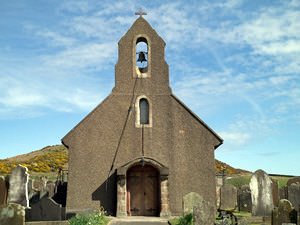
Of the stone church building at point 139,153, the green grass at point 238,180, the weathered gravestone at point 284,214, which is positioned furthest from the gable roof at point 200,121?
the green grass at point 238,180

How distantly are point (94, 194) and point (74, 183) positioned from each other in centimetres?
129

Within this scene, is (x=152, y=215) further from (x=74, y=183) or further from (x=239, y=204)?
(x=239, y=204)

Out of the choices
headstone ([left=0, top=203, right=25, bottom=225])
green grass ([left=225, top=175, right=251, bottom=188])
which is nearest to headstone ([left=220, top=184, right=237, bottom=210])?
headstone ([left=0, top=203, right=25, bottom=225])

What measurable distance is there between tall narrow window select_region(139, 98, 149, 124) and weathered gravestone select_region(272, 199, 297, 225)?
11.0 meters

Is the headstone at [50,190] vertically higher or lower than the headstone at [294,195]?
higher

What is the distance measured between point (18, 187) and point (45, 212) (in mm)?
3157

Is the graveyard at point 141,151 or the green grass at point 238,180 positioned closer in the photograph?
the graveyard at point 141,151

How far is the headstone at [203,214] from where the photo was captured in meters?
15.4

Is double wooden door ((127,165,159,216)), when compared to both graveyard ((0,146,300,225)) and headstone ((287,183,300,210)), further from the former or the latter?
headstone ((287,183,300,210))

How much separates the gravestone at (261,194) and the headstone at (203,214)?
5821 mm

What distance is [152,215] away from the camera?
931 inches

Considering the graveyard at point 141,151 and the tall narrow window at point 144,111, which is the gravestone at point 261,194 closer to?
the graveyard at point 141,151

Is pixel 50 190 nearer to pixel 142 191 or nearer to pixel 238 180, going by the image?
pixel 142 191

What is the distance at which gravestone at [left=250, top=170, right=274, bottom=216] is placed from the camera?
20531mm
